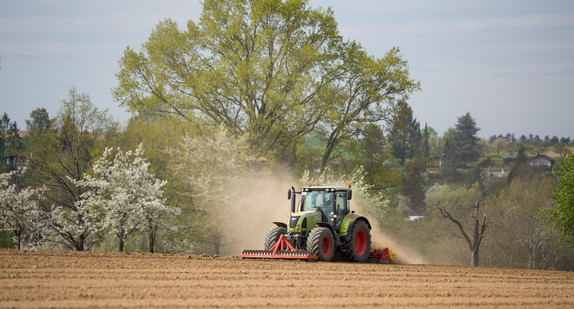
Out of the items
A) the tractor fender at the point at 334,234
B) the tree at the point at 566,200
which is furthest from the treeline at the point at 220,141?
the tractor fender at the point at 334,234

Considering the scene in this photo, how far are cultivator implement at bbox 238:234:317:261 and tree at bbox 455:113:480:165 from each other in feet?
310

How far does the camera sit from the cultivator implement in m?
18.6

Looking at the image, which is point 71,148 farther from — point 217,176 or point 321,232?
point 321,232

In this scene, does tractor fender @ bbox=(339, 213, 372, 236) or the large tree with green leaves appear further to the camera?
the large tree with green leaves

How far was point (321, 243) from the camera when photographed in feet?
61.3

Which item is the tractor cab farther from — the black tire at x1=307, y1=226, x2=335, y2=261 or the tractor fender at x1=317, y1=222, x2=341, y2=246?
the black tire at x1=307, y1=226, x2=335, y2=261

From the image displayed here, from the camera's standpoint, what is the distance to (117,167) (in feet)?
110

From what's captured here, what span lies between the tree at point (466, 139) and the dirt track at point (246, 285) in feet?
311

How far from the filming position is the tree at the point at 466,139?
110 m

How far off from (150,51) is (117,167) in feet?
25.7

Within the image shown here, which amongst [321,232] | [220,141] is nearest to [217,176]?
[220,141]

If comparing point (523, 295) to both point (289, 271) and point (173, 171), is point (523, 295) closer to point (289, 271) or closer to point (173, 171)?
point (289, 271)

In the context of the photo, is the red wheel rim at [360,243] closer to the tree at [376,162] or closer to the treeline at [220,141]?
the treeline at [220,141]

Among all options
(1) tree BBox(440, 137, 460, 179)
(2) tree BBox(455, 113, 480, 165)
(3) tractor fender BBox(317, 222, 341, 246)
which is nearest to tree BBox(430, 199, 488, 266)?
(3) tractor fender BBox(317, 222, 341, 246)
